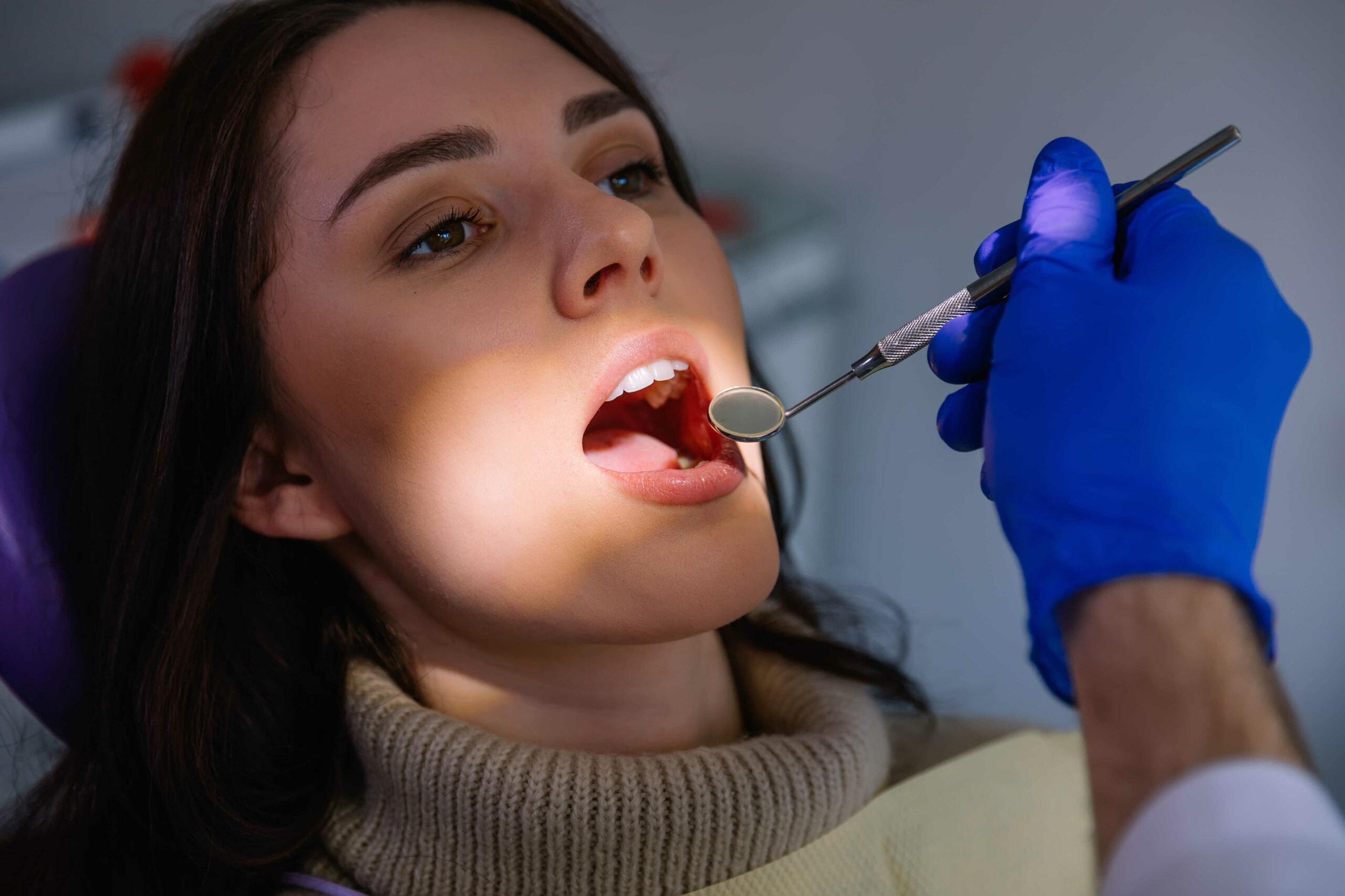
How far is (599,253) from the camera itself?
0.87 meters

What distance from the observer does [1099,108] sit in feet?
5.52

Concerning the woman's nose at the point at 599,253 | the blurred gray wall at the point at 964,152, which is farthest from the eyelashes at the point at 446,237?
the blurred gray wall at the point at 964,152

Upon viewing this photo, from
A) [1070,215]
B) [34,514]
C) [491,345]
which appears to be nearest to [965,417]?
[1070,215]

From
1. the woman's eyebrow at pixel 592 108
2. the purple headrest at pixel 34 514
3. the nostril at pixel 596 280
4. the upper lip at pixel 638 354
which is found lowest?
the purple headrest at pixel 34 514

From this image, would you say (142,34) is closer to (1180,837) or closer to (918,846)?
(918,846)

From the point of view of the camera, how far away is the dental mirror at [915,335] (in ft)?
2.47

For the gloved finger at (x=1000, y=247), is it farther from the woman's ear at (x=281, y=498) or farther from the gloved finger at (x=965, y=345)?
the woman's ear at (x=281, y=498)

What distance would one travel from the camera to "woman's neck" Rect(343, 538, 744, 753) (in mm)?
1011

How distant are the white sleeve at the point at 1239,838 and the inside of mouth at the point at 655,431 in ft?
1.92

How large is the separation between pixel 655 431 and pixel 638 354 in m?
0.29

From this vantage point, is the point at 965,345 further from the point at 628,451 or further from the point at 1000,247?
the point at 628,451

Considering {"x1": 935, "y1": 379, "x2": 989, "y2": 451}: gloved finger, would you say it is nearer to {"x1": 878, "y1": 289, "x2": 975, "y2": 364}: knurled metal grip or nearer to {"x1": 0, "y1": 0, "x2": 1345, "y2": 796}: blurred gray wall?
{"x1": 878, "y1": 289, "x2": 975, "y2": 364}: knurled metal grip

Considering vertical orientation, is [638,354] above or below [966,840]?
above

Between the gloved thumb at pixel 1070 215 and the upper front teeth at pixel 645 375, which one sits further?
the upper front teeth at pixel 645 375
